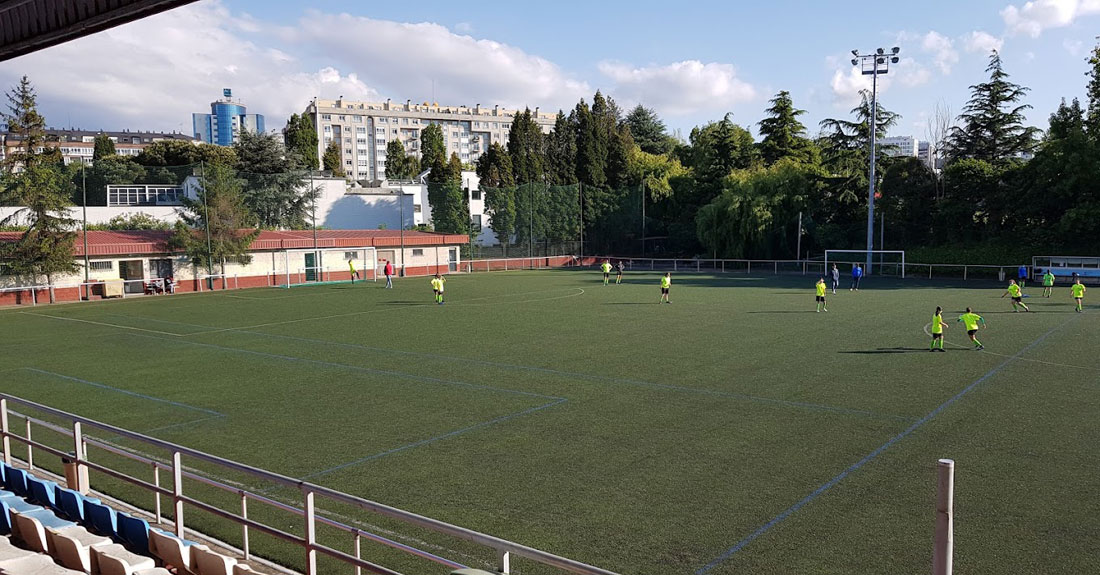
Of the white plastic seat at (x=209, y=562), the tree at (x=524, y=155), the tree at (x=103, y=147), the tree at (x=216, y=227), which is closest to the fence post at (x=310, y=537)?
the white plastic seat at (x=209, y=562)

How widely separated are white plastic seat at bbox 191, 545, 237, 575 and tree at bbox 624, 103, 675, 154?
337ft

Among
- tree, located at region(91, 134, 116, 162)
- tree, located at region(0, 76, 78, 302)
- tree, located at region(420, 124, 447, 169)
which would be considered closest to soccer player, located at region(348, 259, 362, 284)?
tree, located at region(0, 76, 78, 302)

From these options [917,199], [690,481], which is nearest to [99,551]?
[690,481]

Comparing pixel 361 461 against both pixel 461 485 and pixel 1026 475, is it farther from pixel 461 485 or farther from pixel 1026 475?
pixel 1026 475

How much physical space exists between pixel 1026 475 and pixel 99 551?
36.2 ft

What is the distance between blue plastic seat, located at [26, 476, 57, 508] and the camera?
307 inches

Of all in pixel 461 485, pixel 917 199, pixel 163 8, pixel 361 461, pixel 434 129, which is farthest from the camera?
pixel 434 129

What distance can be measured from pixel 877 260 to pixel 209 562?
55953mm

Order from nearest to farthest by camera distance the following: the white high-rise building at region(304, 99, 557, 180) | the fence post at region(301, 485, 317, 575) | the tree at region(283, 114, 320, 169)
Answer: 1. the fence post at region(301, 485, 317, 575)
2. the tree at region(283, 114, 320, 169)
3. the white high-rise building at region(304, 99, 557, 180)

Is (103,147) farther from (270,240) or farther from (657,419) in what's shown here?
(657,419)

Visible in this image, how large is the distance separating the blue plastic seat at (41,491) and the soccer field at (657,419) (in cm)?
324

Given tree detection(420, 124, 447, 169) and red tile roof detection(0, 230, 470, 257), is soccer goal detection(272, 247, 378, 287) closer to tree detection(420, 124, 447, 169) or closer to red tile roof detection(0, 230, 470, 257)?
red tile roof detection(0, 230, 470, 257)

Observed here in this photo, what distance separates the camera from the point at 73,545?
605cm

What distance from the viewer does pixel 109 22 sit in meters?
7.34
